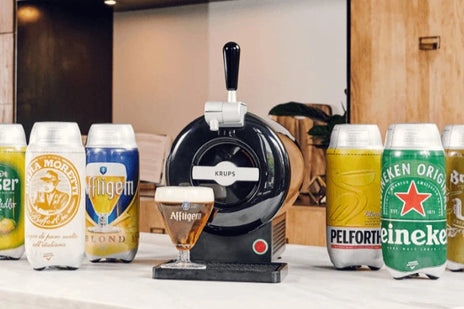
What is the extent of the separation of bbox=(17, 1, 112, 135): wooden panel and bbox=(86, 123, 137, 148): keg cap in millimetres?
2356

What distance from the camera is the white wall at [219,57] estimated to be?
305 cm

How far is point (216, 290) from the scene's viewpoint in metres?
0.86

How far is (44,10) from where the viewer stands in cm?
341

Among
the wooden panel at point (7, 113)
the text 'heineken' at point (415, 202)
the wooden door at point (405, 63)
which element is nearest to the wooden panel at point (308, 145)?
the wooden door at point (405, 63)

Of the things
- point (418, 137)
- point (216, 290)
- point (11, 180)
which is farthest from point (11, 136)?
point (418, 137)

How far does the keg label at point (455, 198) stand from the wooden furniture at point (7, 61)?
108 inches

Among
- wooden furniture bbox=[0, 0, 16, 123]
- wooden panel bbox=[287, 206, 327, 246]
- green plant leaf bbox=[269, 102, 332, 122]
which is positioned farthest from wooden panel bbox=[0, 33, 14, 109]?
wooden panel bbox=[287, 206, 327, 246]

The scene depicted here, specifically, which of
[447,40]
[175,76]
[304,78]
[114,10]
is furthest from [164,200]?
[114,10]

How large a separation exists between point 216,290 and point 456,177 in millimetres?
398

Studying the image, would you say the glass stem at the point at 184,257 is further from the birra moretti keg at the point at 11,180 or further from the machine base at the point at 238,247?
the birra moretti keg at the point at 11,180

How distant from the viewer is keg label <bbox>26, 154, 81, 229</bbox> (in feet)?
3.30

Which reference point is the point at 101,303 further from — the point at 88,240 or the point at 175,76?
the point at 175,76

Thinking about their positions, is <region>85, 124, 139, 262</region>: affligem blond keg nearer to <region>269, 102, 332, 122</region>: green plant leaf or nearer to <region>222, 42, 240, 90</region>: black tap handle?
<region>222, 42, 240, 90</region>: black tap handle

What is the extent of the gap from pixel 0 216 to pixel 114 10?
2685 millimetres
